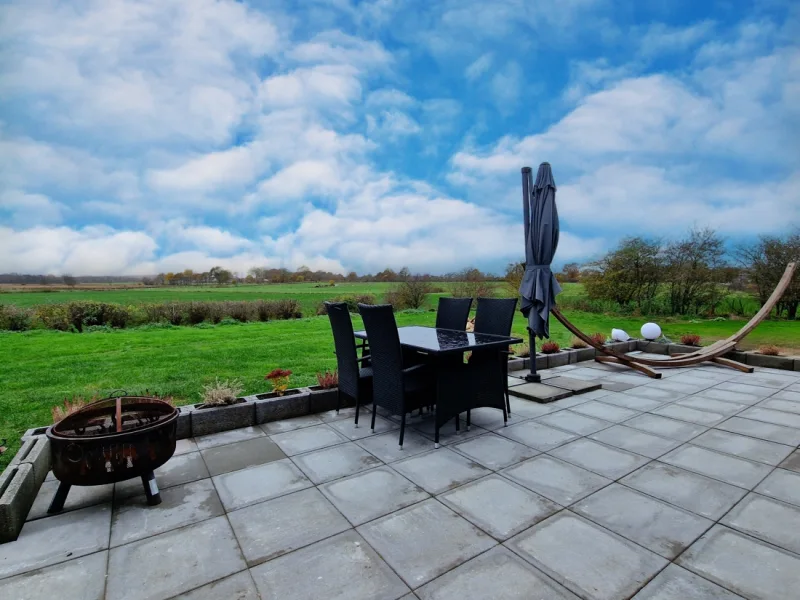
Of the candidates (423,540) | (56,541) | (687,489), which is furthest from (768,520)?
(56,541)

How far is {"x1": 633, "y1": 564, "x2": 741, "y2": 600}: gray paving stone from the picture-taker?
5.34ft

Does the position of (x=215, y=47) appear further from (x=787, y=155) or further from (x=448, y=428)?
(x=787, y=155)

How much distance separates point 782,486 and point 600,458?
1.06 metres

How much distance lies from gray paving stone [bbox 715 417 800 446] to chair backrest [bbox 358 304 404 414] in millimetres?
3026

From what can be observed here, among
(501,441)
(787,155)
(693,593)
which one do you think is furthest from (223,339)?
(787,155)

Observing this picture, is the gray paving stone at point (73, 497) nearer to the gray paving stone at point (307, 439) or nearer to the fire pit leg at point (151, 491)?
the fire pit leg at point (151, 491)

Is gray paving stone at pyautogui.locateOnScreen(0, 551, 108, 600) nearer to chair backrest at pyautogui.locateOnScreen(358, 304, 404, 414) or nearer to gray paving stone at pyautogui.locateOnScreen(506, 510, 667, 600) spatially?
gray paving stone at pyautogui.locateOnScreen(506, 510, 667, 600)

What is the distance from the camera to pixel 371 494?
2.49 m

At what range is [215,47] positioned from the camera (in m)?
6.42

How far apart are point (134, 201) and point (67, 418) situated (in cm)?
1660

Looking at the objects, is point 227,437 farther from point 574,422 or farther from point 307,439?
point 574,422

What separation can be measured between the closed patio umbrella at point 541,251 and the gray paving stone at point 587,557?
308 cm

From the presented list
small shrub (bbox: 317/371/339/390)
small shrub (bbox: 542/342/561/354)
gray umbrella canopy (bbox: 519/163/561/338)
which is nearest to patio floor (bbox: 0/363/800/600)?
small shrub (bbox: 317/371/339/390)

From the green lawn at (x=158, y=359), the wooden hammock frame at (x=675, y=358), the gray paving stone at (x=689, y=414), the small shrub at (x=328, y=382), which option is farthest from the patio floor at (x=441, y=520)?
the wooden hammock frame at (x=675, y=358)
